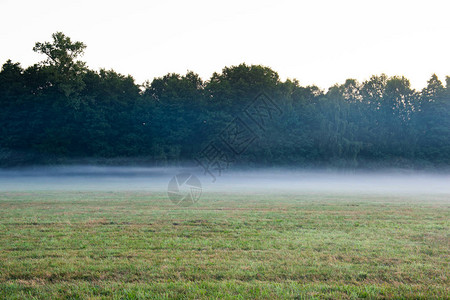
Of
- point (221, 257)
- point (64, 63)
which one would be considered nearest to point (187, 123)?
point (64, 63)

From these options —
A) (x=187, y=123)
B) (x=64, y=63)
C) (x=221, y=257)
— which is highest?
(x=64, y=63)

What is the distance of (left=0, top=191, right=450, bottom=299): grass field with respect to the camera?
6121 millimetres

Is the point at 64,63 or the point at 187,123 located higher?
the point at 64,63

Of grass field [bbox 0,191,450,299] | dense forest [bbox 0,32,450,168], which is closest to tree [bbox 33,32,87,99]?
dense forest [bbox 0,32,450,168]

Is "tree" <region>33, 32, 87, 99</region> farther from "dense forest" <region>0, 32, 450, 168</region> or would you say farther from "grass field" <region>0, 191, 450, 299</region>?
"grass field" <region>0, 191, 450, 299</region>

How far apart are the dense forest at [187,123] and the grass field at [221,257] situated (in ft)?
160

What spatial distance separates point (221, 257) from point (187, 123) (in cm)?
5916

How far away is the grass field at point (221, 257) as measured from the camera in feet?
20.1

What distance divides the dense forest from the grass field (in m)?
48.8

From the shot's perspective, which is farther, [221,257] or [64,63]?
[64,63]

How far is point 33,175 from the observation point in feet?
192

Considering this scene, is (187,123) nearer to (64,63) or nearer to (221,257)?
(64,63)

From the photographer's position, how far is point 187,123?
6650 cm

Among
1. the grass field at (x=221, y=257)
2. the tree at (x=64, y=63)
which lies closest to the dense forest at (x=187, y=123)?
the tree at (x=64, y=63)
